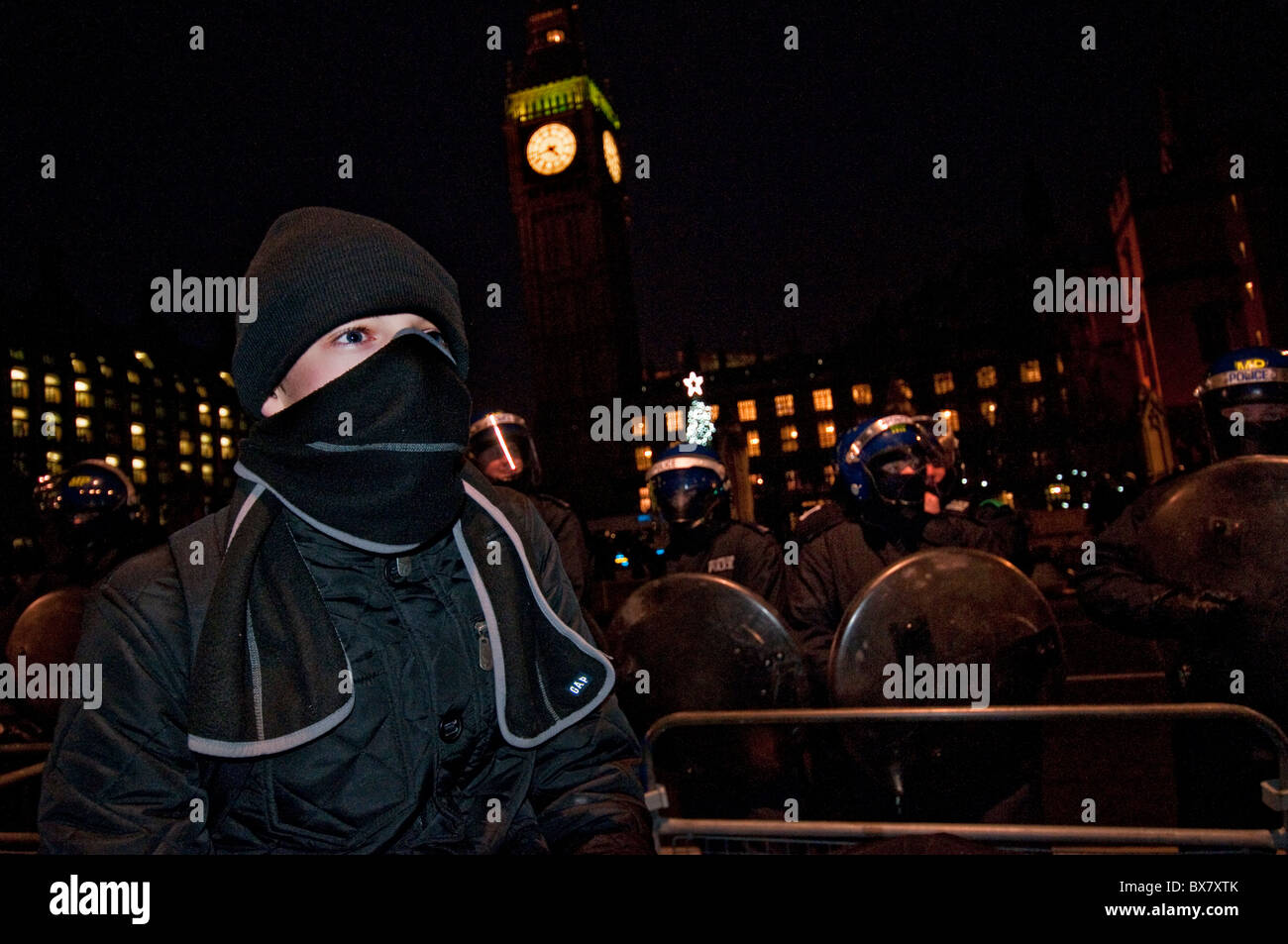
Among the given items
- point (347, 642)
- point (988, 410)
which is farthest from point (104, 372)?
point (347, 642)

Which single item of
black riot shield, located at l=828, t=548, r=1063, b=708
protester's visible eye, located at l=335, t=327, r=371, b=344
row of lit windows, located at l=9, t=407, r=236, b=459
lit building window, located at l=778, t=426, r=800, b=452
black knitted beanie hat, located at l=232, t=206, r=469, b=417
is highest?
row of lit windows, located at l=9, t=407, r=236, b=459

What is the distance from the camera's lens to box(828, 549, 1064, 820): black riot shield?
290 cm

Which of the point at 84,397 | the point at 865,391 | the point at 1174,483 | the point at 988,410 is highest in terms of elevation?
the point at 84,397

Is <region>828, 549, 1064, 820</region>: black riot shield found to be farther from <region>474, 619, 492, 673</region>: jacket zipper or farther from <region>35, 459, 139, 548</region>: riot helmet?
<region>35, 459, 139, 548</region>: riot helmet

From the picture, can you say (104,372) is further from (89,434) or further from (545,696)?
(545,696)

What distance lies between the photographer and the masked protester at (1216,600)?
2.91 m

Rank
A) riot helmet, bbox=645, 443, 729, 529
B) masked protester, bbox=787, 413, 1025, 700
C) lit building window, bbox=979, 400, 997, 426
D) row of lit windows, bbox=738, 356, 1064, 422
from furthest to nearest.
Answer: lit building window, bbox=979, 400, 997, 426
row of lit windows, bbox=738, 356, 1064, 422
riot helmet, bbox=645, 443, 729, 529
masked protester, bbox=787, 413, 1025, 700

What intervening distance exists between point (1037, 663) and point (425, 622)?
250 cm

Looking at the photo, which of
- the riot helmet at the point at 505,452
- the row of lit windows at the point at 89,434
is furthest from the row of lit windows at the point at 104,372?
the riot helmet at the point at 505,452

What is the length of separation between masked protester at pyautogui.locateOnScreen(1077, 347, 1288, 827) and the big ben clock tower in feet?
210

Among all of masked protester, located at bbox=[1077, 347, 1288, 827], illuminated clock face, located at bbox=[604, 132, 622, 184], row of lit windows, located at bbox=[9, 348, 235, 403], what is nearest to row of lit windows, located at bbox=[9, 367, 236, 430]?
row of lit windows, located at bbox=[9, 348, 235, 403]

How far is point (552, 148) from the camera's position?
70.7 meters

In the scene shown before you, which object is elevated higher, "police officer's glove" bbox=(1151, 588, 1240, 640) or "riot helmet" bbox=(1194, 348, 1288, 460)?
"riot helmet" bbox=(1194, 348, 1288, 460)

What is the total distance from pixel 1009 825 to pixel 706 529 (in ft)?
9.04
